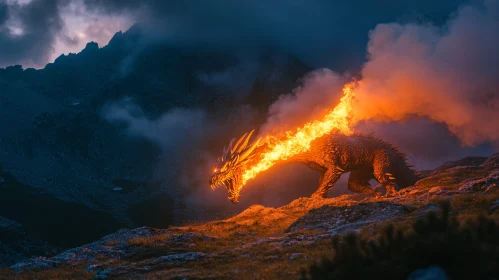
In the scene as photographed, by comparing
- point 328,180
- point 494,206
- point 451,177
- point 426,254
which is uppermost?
point 328,180

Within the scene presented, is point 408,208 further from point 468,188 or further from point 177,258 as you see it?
point 177,258

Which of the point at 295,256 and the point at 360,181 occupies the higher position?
the point at 360,181

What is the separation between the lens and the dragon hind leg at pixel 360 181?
2870 cm

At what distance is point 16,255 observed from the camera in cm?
14600

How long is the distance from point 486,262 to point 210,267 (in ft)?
29.2

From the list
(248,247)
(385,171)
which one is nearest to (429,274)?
(248,247)

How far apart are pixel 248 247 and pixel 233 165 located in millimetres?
9962

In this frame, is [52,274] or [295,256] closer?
[295,256]

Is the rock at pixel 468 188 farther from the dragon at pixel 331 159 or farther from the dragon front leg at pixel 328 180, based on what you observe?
the dragon front leg at pixel 328 180

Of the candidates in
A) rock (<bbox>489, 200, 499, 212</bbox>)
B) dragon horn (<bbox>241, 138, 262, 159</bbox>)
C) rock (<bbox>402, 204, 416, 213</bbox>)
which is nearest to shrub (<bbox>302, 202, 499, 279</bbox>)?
rock (<bbox>489, 200, 499, 212</bbox>)

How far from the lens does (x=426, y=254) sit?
6.66 meters

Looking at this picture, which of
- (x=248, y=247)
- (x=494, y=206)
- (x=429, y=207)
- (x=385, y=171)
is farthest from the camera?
(x=385, y=171)

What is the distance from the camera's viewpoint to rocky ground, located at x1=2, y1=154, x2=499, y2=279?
12562mm

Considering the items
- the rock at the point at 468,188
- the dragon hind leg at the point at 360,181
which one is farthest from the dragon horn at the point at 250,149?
the rock at the point at 468,188
